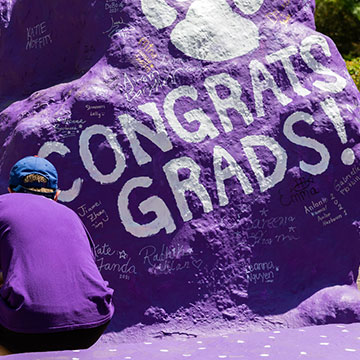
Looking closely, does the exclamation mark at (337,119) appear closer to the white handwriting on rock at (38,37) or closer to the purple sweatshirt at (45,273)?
the white handwriting on rock at (38,37)

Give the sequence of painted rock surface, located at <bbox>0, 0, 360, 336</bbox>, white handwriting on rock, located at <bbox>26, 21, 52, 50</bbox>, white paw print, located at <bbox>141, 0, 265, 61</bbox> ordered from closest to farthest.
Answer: painted rock surface, located at <bbox>0, 0, 360, 336</bbox>, white paw print, located at <bbox>141, 0, 265, 61</bbox>, white handwriting on rock, located at <bbox>26, 21, 52, 50</bbox>

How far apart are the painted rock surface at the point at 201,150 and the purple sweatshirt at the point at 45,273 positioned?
1559mm

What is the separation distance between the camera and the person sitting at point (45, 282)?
2.72 meters

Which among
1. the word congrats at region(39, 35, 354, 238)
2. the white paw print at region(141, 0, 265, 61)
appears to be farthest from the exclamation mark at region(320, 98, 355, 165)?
the white paw print at region(141, 0, 265, 61)

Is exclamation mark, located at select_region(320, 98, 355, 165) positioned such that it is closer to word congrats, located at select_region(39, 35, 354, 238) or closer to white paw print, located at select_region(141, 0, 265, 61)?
word congrats, located at select_region(39, 35, 354, 238)

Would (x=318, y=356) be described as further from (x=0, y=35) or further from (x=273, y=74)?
(x=0, y=35)

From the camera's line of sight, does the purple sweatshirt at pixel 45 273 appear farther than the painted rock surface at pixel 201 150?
No

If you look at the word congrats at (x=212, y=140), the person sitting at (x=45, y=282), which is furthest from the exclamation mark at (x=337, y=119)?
the person sitting at (x=45, y=282)

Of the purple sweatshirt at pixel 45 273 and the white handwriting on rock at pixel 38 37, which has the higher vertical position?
the white handwriting on rock at pixel 38 37

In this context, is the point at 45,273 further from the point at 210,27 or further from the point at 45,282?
the point at 210,27

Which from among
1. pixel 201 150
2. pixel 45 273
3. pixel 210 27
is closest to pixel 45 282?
pixel 45 273

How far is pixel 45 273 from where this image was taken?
2.76 meters

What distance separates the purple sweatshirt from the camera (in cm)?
272

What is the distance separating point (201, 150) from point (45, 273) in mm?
2060
